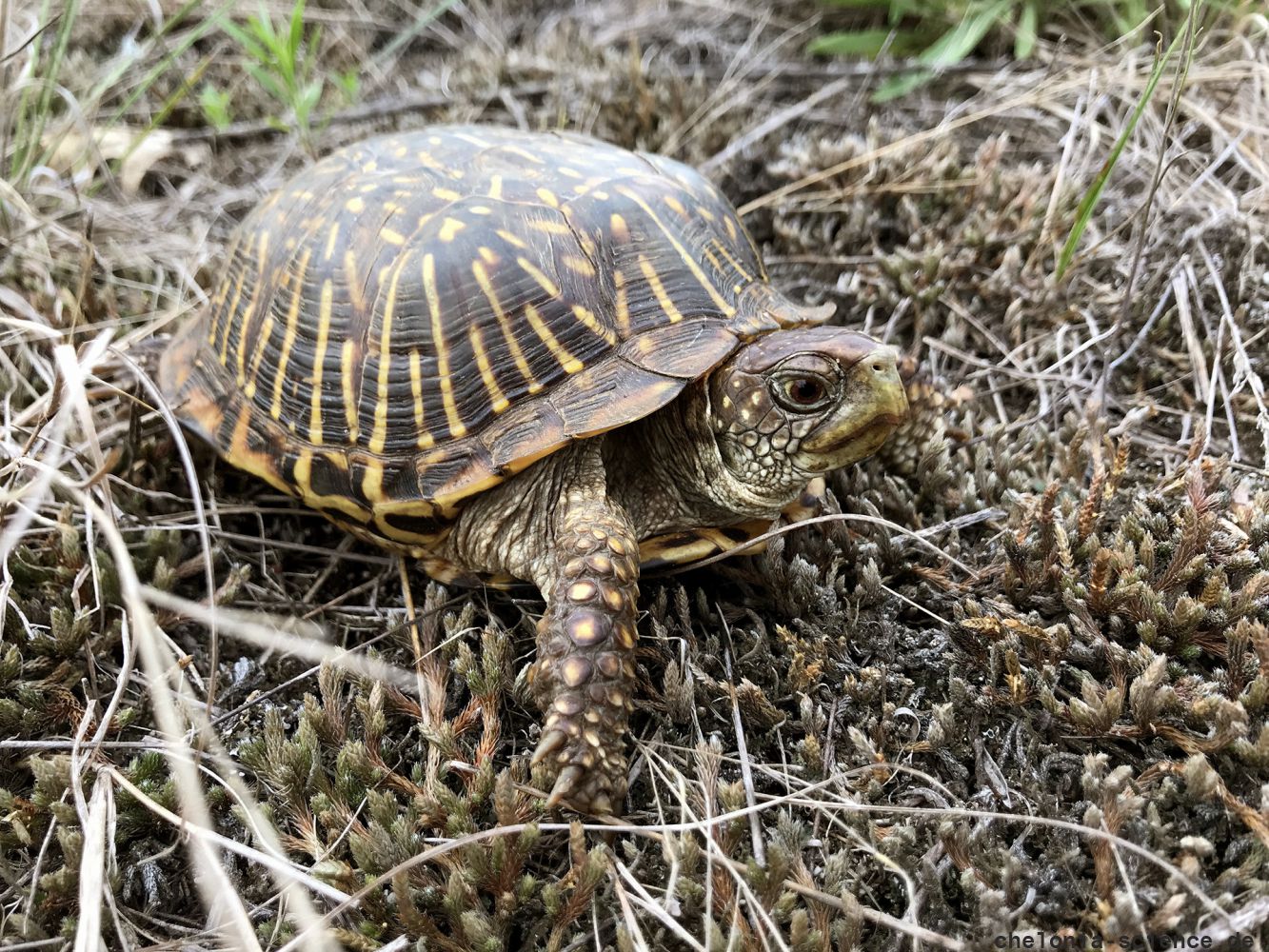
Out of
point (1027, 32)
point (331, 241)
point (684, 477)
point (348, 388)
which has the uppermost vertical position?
point (1027, 32)

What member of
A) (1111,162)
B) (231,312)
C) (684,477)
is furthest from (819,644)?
(231,312)

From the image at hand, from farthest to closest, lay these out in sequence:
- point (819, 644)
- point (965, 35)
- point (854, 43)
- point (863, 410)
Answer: point (854, 43)
point (965, 35)
point (819, 644)
point (863, 410)

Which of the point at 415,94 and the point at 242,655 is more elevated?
the point at 415,94

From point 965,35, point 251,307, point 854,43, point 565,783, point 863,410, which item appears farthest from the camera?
point 854,43

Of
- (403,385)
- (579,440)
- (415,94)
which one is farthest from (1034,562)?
(415,94)

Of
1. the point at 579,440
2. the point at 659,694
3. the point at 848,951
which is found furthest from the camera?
the point at 579,440

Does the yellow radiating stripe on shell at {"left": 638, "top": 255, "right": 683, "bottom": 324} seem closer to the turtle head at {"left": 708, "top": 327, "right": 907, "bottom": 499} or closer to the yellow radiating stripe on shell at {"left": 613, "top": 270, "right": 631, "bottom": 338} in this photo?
the yellow radiating stripe on shell at {"left": 613, "top": 270, "right": 631, "bottom": 338}

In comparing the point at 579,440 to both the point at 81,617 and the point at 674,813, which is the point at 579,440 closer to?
the point at 674,813

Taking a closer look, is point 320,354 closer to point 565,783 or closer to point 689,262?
point 689,262

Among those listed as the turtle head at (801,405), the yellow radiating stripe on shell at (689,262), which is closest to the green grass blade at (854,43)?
the yellow radiating stripe on shell at (689,262)
